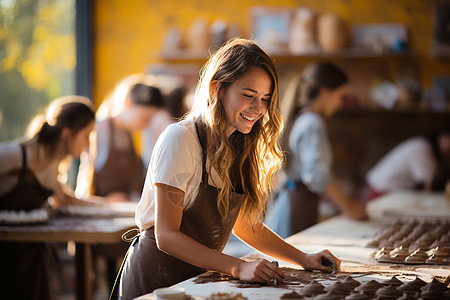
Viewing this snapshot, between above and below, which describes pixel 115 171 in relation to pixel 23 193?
below

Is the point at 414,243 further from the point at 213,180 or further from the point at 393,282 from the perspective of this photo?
the point at 213,180

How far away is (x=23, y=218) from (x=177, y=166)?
5.05 feet

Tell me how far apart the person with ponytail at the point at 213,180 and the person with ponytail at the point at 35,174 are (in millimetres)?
1241

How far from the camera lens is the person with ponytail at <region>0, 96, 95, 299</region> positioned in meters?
2.99

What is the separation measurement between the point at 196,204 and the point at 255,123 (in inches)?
13.1

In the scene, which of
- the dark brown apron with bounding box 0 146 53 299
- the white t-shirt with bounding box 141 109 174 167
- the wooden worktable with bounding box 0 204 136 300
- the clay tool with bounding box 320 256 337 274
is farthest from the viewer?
the white t-shirt with bounding box 141 109 174 167

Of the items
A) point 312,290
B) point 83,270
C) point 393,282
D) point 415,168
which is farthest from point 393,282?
point 415,168

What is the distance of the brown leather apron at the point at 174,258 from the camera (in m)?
1.85

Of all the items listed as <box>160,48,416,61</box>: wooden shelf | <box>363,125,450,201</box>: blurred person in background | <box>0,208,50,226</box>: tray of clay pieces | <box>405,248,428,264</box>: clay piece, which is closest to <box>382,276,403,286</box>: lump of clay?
<box>405,248,428,264</box>: clay piece

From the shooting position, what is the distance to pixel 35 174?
323 cm

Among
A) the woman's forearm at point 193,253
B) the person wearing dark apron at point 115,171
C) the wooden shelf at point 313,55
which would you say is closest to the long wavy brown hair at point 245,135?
the woman's forearm at point 193,253

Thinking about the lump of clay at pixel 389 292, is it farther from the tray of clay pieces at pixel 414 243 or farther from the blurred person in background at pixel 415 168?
the blurred person in background at pixel 415 168

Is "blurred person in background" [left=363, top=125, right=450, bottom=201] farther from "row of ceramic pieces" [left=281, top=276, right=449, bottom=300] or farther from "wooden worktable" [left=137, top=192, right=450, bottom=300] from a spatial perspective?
"row of ceramic pieces" [left=281, top=276, right=449, bottom=300]

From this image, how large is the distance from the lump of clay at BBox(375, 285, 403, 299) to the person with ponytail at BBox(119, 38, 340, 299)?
0.94 ft
